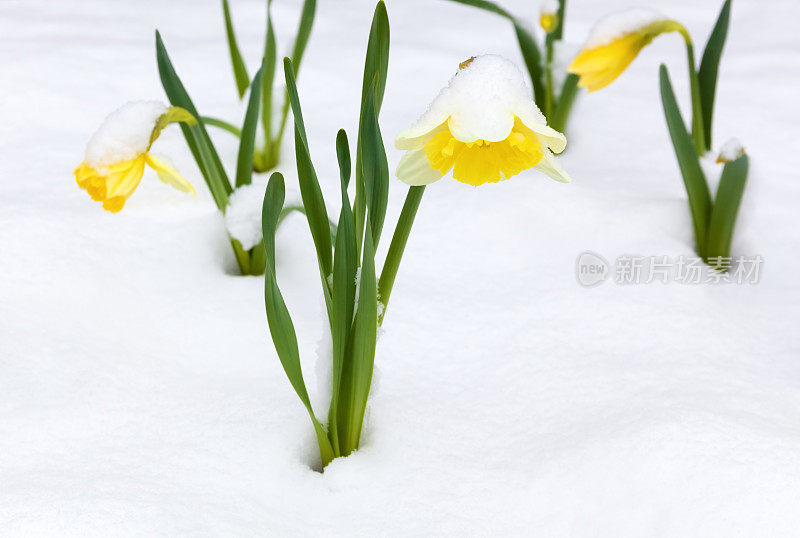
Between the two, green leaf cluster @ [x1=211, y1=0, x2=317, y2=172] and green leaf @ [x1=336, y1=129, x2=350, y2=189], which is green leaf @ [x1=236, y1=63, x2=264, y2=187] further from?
green leaf @ [x1=336, y1=129, x2=350, y2=189]

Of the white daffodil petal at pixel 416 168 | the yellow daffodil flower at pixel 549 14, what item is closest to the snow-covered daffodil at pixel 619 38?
the yellow daffodil flower at pixel 549 14

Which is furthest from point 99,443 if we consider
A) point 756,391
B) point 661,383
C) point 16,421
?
point 756,391

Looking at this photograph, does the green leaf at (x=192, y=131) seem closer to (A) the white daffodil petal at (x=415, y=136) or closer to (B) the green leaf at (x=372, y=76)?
(B) the green leaf at (x=372, y=76)

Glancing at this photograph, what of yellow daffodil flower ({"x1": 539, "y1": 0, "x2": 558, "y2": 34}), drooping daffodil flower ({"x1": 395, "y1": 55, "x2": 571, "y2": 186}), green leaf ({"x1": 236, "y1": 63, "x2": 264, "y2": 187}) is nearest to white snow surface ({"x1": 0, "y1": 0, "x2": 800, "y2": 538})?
green leaf ({"x1": 236, "y1": 63, "x2": 264, "y2": 187})

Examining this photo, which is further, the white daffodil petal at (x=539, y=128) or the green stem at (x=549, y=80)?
the green stem at (x=549, y=80)

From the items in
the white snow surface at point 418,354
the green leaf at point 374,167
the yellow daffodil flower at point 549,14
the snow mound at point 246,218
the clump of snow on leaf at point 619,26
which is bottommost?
the white snow surface at point 418,354

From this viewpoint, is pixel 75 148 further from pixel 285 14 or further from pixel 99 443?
pixel 285 14
